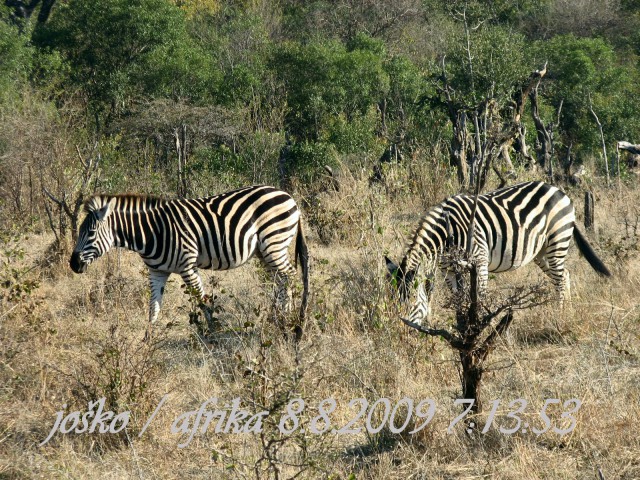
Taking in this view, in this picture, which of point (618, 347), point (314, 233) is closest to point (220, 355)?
point (618, 347)

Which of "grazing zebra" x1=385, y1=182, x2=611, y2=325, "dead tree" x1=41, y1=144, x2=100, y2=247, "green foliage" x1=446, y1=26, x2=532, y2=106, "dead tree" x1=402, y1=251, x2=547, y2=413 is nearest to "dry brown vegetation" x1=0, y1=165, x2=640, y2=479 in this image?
"dead tree" x1=402, y1=251, x2=547, y2=413

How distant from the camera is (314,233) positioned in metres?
12.2

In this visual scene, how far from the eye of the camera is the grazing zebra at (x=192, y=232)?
8.62 meters

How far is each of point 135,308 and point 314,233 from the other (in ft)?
11.8

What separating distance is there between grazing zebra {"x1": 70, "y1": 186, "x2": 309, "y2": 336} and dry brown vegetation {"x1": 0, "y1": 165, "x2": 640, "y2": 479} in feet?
1.32

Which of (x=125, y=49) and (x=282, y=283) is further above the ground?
(x=125, y=49)

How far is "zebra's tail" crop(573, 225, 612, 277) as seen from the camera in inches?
335

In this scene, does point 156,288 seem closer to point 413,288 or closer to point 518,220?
point 413,288

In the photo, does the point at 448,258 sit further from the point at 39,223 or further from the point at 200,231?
the point at 39,223

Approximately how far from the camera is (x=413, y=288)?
708 cm

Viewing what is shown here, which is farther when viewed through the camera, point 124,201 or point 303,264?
point 124,201

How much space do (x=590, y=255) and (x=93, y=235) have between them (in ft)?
16.0

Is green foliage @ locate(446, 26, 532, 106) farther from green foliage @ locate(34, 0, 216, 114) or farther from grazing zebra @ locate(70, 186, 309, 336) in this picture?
green foliage @ locate(34, 0, 216, 114)

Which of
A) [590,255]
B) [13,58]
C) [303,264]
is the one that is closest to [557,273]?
[590,255]
